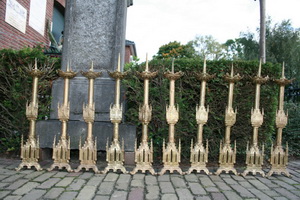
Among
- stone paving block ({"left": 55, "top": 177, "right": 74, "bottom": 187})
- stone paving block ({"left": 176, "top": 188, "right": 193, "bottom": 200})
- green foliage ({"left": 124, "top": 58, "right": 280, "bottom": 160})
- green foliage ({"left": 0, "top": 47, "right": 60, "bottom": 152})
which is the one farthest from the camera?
green foliage ({"left": 0, "top": 47, "right": 60, "bottom": 152})

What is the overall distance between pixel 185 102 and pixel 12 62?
3.17 metres

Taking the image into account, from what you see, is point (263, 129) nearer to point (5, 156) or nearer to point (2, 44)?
point (5, 156)

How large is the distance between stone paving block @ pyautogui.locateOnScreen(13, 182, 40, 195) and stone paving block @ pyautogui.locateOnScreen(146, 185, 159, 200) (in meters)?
1.25

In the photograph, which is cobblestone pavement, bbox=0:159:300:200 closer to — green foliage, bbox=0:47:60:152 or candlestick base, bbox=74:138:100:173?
candlestick base, bbox=74:138:100:173

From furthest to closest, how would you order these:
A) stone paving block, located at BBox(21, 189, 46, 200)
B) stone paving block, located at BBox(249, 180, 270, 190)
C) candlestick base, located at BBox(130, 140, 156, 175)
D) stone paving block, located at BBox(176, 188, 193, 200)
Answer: candlestick base, located at BBox(130, 140, 156, 175) < stone paving block, located at BBox(249, 180, 270, 190) < stone paving block, located at BBox(176, 188, 193, 200) < stone paving block, located at BBox(21, 189, 46, 200)

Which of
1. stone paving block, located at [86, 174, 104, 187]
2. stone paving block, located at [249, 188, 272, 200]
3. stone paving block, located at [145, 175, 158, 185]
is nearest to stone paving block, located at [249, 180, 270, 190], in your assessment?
stone paving block, located at [249, 188, 272, 200]

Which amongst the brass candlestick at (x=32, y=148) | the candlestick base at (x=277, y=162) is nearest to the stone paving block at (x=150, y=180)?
the brass candlestick at (x=32, y=148)

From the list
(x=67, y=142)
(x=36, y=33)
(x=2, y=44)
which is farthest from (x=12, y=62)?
(x=36, y=33)

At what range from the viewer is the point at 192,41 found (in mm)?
48219

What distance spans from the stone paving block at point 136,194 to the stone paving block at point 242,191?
3.53 feet

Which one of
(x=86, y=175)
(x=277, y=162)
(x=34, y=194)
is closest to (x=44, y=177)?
(x=86, y=175)

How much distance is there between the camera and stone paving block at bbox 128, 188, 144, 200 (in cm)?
248

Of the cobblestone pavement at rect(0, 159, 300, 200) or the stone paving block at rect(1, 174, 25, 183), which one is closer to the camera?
the cobblestone pavement at rect(0, 159, 300, 200)

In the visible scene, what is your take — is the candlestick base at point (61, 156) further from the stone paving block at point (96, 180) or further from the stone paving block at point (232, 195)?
the stone paving block at point (232, 195)
